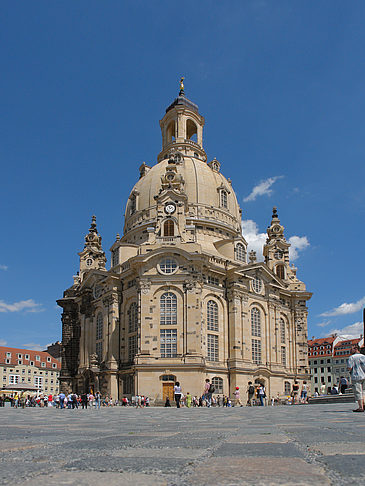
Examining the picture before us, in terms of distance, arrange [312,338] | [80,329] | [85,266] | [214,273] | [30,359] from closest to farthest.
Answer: [214,273] → [80,329] → [85,266] → [30,359] → [312,338]

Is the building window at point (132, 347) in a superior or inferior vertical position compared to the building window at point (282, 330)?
inferior

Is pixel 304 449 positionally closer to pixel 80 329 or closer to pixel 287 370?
pixel 287 370

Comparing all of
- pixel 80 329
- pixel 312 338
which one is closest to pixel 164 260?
pixel 80 329

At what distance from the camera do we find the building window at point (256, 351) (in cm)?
5701

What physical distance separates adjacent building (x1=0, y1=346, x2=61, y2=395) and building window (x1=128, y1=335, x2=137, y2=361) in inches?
1790

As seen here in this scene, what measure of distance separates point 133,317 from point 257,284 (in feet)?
51.8

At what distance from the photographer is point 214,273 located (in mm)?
55188

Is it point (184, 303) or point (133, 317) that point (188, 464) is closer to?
point (184, 303)

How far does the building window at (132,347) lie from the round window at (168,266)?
8182 millimetres

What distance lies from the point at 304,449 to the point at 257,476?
1801 mm

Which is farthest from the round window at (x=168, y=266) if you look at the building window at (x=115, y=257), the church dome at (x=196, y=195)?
the church dome at (x=196, y=195)

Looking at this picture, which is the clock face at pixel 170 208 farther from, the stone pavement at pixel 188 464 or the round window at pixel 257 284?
the stone pavement at pixel 188 464

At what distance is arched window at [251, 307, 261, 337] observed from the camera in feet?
191

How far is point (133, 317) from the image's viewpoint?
180 feet
